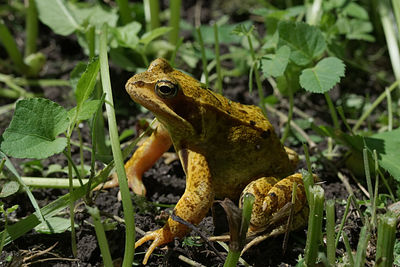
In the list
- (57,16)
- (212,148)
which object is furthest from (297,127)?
(57,16)

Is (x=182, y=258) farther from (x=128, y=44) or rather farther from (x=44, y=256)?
(x=128, y=44)

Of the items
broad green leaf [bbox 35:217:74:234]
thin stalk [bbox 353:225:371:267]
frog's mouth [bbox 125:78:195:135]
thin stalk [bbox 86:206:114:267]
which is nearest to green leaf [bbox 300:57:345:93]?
frog's mouth [bbox 125:78:195:135]

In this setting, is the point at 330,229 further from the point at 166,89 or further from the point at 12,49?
the point at 12,49

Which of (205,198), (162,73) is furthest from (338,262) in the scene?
(162,73)

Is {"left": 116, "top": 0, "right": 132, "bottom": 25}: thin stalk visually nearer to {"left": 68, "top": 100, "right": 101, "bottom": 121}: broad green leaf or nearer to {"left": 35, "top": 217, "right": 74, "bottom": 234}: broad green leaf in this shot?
{"left": 68, "top": 100, "right": 101, "bottom": 121}: broad green leaf

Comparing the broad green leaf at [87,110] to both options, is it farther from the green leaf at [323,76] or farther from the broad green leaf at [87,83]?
the green leaf at [323,76]
